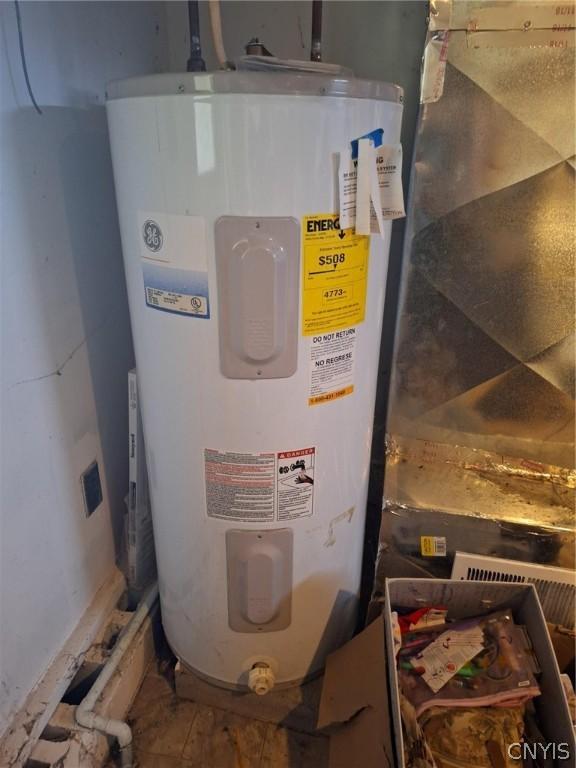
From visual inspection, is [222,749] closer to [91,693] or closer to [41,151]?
[91,693]

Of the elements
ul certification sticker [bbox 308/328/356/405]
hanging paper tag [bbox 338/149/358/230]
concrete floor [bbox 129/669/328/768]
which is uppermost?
hanging paper tag [bbox 338/149/358/230]

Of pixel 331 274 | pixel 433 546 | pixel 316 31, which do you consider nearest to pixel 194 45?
pixel 316 31

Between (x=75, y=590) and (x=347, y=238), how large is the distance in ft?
3.04

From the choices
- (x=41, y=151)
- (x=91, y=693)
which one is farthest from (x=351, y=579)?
(x=41, y=151)

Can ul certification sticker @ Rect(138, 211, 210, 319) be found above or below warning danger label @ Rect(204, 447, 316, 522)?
above

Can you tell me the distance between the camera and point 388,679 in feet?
3.33

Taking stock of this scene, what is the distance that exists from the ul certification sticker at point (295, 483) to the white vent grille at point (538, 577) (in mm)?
402

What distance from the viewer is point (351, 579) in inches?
45.9

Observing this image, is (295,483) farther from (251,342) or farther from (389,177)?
(389,177)

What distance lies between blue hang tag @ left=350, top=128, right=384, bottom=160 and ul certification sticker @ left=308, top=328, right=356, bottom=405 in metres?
0.26

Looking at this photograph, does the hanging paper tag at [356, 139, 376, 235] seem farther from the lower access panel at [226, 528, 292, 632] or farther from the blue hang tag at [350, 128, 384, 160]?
the lower access panel at [226, 528, 292, 632]

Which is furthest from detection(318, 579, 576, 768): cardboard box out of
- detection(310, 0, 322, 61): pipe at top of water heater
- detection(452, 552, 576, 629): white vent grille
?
detection(310, 0, 322, 61): pipe at top of water heater

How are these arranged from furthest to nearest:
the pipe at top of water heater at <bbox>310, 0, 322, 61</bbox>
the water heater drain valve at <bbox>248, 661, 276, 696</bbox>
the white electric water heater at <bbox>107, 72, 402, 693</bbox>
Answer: the water heater drain valve at <bbox>248, 661, 276, 696</bbox> → the pipe at top of water heater at <bbox>310, 0, 322, 61</bbox> → the white electric water heater at <bbox>107, 72, 402, 693</bbox>

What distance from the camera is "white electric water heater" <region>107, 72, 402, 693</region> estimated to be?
2.37 feet
